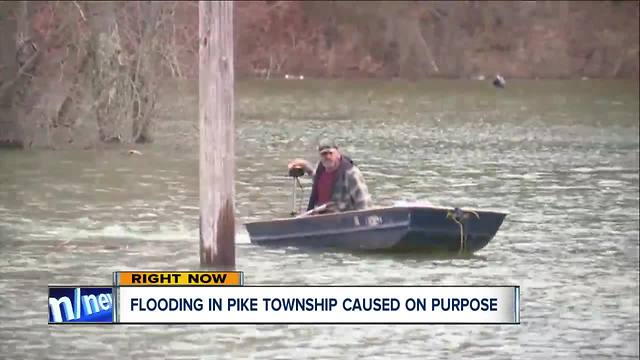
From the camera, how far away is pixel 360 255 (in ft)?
58.7

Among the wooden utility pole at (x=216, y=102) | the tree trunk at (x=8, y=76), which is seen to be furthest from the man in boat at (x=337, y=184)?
the tree trunk at (x=8, y=76)

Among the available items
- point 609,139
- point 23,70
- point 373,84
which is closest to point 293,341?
point 23,70

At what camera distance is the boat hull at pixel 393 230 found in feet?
57.6

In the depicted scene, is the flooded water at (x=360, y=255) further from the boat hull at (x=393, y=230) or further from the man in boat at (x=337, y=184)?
the man in boat at (x=337, y=184)

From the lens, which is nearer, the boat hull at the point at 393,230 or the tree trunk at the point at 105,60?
the boat hull at the point at 393,230

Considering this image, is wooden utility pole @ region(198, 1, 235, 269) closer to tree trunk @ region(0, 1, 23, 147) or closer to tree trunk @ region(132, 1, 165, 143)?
tree trunk @ region(0, 1, 23, 147)

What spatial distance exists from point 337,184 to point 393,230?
733 mm

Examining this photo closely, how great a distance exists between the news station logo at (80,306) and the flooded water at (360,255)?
160 centimetres

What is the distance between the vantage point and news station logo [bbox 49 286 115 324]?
35.8 ft

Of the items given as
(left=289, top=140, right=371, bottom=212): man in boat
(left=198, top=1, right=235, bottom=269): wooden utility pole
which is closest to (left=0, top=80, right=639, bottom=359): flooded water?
(left=289, top=140, right=371, bottom=212): man in boat

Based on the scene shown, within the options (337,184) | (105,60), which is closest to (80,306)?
A: (337,184)

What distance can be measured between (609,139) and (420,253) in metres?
22.5

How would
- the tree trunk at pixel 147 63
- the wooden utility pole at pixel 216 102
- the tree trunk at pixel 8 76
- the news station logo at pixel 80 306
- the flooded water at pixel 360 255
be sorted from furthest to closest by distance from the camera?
1. the tree trunk at pixel 147 63
2. the tree trunk at pixel 8 76
3. the wooden utility pole at pixel 216 102
4. the flooded water at pixel 360 255
5. the news station logo at pixel 80 306

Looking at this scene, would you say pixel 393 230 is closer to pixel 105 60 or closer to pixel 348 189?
pixel 348 189
